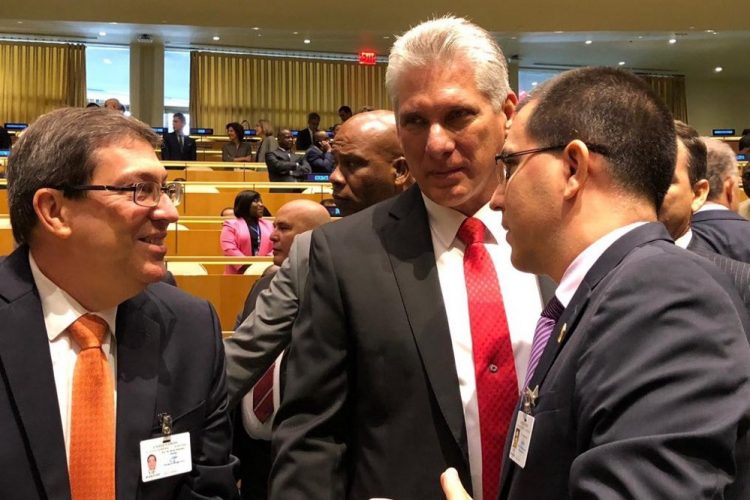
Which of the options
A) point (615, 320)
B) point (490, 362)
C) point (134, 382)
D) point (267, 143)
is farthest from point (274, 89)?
point (615, 320)

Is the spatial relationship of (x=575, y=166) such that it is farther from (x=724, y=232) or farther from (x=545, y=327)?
(x=724, y=232)

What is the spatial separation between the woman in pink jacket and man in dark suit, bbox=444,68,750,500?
5.63 meters

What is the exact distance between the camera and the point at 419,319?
1.53m

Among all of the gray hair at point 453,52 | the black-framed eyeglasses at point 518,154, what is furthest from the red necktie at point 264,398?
the black-framed eyeglasses at point 518,154

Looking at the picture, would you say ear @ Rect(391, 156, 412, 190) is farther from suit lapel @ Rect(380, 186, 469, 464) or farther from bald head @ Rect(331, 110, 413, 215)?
suit lapel @ Rect(380, 186, 469, 464)

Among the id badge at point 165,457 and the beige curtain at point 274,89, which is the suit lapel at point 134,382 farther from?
the beige curtain at point 274,89

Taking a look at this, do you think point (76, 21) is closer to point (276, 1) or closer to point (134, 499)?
point (276, 1)

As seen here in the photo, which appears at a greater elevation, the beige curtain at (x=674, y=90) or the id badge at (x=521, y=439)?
the beige curtain at (x=674, y=90)

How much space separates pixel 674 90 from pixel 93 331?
65.1 ft

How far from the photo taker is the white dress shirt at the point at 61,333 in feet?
4.98

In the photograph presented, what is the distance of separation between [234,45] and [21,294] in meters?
16.7

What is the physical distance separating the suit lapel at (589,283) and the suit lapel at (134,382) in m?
0.77

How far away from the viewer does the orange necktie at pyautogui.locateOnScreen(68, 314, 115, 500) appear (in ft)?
4.85

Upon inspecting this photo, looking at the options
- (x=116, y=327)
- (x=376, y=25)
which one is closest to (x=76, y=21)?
(x=376, y=25)
